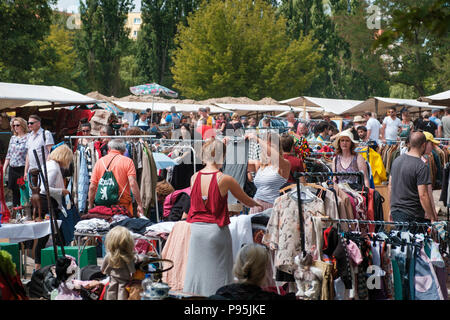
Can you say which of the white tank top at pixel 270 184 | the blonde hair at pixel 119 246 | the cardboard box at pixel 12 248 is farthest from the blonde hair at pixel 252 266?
the cardboard box at pixel 12 248

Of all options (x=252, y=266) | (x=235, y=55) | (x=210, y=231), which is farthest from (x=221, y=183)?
(x=235, y=55)

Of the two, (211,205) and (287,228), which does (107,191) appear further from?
(287,228)

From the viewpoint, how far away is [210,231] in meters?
5.66

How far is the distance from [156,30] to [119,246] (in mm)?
48753

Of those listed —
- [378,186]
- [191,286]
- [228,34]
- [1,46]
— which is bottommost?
[191,286]

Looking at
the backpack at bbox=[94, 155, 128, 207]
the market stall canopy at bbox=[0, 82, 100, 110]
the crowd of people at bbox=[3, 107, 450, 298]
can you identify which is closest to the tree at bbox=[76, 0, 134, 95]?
the market stall canopy at bbox=[0, 82, 100, 110]

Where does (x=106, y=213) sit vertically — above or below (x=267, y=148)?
below

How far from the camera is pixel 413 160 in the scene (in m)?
6.49

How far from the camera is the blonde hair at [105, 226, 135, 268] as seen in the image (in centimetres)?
480

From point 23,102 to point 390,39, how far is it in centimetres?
1360

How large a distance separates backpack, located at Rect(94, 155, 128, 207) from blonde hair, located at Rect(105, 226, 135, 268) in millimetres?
2420

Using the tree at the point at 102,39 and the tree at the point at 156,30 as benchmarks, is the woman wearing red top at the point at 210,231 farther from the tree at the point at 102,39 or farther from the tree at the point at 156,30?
the tree at the point at 156,30
